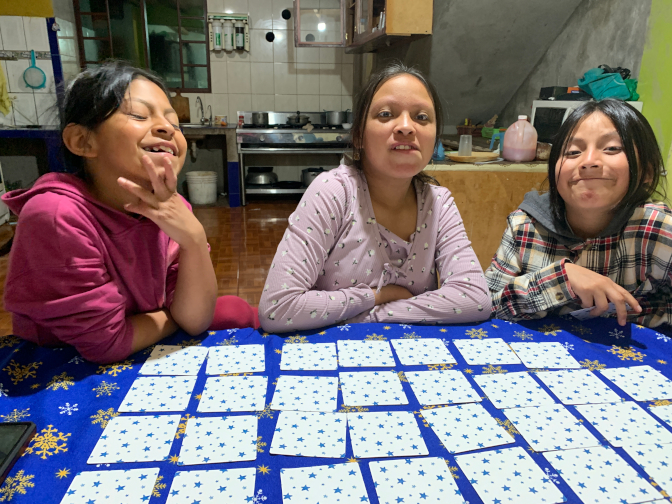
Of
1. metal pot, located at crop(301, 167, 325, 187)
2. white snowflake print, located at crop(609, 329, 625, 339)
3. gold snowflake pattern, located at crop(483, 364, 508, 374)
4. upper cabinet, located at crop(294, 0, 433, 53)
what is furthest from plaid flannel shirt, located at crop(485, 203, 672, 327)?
metal pot, located at crop(301, 167, 325, 187)

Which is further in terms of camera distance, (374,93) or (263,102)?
(263,102)

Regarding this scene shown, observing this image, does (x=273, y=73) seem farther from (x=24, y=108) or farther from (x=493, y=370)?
(x=493, y=370)

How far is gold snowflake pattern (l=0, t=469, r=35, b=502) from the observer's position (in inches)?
24.1

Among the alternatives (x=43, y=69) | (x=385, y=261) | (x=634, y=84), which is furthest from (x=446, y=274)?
(x=43, y=69)

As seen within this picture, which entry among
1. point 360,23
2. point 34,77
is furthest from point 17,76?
point 360,23

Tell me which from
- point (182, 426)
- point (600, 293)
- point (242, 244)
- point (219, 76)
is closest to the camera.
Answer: point (182, 426)

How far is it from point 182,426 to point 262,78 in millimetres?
5302

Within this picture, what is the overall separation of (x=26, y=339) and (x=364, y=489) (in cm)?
79

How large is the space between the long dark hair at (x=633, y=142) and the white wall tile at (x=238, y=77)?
4.83 meters

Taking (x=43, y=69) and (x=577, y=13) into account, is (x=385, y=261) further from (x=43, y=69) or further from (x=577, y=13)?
(x=43, y=69)

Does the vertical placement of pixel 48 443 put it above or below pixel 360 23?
below

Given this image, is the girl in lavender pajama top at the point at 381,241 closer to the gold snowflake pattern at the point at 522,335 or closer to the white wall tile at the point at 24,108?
the gold snowflake pattern at the point at 522,335

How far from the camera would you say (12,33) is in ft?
14.9

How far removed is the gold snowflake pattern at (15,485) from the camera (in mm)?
613
